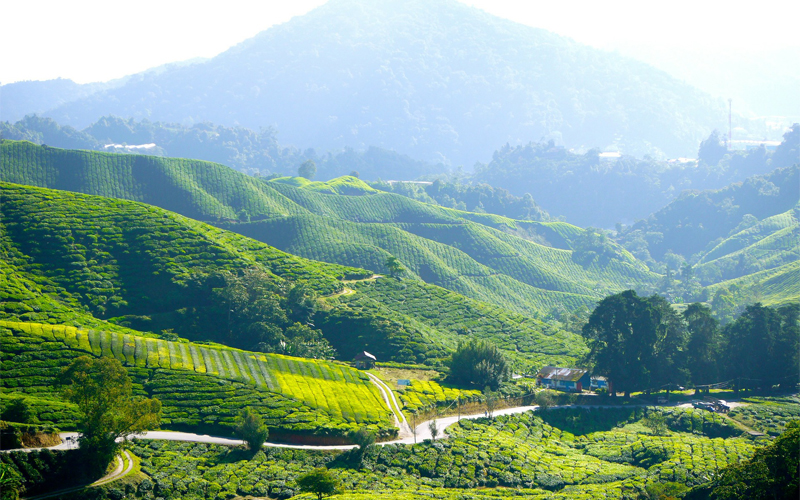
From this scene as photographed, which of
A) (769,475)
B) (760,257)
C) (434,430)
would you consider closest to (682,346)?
(434,430)

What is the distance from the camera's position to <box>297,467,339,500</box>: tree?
42312mm

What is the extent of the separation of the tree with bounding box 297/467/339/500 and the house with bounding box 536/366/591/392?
36.9 metres

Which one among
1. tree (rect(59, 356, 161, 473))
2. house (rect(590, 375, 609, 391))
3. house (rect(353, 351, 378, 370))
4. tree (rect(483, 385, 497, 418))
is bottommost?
house (rect(590, 375, 609, 391))

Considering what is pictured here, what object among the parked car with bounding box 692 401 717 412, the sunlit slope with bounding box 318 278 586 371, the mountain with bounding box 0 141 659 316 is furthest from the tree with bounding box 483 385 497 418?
the mountain with bounding box 0 141 659 316

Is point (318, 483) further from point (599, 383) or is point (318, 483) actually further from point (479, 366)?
point (599, 383)

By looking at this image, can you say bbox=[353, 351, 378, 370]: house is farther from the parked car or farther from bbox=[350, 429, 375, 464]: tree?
the parked car

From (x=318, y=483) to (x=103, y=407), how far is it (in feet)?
43.7

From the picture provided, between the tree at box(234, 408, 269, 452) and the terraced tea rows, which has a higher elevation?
the tree at box(234, 408, 269, 452)

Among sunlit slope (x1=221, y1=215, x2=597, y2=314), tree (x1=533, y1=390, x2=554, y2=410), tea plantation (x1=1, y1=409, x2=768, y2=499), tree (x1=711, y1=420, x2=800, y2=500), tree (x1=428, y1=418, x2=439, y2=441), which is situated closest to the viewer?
tree (x1=711, y1=420, x2=800, y2=500)

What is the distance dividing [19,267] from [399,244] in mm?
86078

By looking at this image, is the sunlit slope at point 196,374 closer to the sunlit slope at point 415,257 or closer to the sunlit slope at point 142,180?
the sunlit slope at point 415,257

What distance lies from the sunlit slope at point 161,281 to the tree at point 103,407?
20.9 m

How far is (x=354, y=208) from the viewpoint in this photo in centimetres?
18775

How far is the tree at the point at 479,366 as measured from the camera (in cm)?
6975
